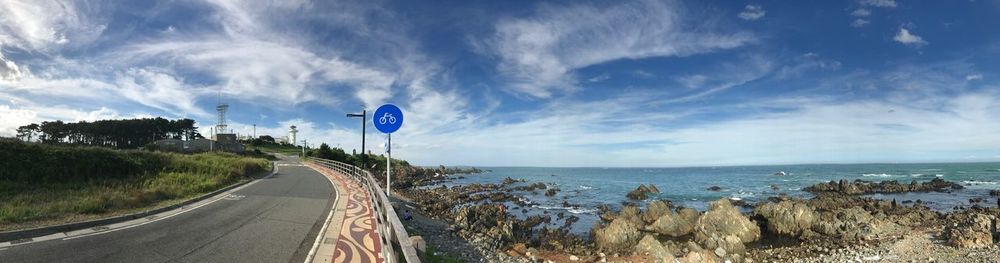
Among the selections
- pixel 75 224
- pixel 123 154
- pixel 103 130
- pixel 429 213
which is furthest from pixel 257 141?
pixel 75 224

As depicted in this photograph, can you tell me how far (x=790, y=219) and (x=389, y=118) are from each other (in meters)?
19.7

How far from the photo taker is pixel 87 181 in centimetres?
2139

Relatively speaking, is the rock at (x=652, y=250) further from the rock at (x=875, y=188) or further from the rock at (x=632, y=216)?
the rock at (x=875, y=188)

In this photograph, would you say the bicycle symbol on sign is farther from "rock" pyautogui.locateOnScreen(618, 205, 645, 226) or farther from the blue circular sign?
"rock" pyautogui.locateOnScreen(618, 205, 645, 226)

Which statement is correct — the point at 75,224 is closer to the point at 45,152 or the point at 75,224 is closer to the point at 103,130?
the point at 45,152

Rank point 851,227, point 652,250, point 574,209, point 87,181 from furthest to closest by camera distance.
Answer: point 574,209 < point 87,181 < point 851,227 < point 652,250

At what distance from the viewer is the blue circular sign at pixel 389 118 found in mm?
10578

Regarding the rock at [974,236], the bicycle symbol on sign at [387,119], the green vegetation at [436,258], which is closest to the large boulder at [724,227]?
the rock at [974,236]

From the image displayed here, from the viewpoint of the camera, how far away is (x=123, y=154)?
2692cm

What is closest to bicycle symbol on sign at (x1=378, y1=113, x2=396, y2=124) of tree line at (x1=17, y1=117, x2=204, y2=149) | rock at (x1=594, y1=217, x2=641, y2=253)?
rock at (x1=594, y1=217, x2=641, y2=253)

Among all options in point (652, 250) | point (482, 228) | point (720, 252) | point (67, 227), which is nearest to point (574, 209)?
point (482, 228)

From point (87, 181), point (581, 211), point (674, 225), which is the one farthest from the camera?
point (581, 211)

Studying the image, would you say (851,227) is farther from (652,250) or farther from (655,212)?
(652,250)

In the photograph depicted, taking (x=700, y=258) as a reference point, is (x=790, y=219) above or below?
above
